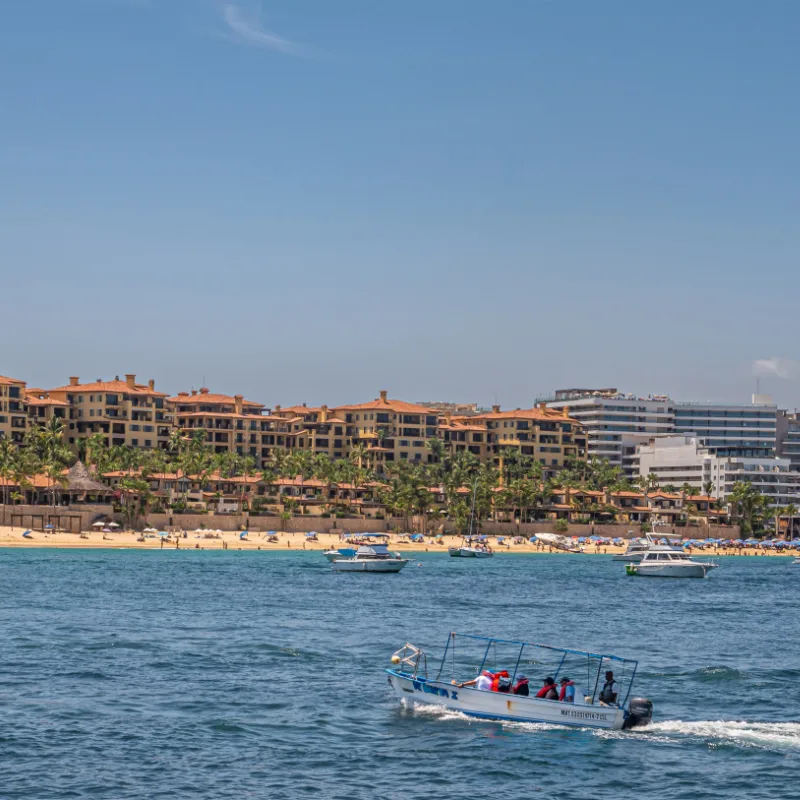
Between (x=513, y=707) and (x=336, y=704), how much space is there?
23.1 feet

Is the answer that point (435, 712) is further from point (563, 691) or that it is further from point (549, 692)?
point (563, 691)

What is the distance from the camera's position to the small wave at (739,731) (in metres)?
46.8

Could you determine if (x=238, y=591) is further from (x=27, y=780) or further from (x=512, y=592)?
(x=27, y=780)

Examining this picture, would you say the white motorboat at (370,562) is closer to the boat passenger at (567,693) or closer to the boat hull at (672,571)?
the boat hull at (672,571)

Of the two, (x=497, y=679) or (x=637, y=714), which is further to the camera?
(x=497, y=679)

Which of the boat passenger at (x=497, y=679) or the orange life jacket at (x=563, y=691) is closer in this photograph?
the orange life jacket at (x=563, y=691)

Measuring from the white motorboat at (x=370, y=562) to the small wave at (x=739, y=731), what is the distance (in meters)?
97.5

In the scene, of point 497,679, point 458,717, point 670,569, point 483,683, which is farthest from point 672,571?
point 458,717

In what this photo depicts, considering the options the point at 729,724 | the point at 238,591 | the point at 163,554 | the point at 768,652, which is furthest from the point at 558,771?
the point at 163,554

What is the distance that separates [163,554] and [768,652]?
116 meters

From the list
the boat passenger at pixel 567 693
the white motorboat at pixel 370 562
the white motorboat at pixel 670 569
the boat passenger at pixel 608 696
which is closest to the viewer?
the boat passenger at pixel 567 693

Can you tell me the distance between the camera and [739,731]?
1892 inches

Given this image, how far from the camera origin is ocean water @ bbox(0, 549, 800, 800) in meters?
40.7

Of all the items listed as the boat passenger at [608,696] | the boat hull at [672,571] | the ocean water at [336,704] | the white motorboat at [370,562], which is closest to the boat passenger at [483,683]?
the ocean water at [336,704]
